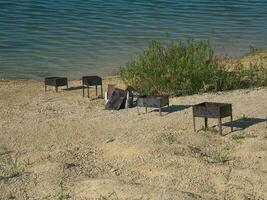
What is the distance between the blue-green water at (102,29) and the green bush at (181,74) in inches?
142

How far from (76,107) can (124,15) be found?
12.5 meters

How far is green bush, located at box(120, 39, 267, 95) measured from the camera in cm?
1066

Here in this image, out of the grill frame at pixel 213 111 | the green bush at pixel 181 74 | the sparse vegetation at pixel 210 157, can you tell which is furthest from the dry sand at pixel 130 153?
the green bush at pixel 181 74

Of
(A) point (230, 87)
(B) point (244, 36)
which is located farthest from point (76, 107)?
(B) point (244, 36)

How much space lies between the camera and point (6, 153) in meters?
7.93

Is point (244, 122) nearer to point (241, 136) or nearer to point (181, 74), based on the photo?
point (241, 136)

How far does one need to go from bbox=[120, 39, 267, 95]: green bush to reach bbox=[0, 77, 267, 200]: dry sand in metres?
0.36

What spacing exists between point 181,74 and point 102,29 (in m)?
9.40

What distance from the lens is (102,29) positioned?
1973 centimetres

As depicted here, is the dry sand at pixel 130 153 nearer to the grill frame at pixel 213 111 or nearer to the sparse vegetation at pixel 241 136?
the sparse vegetation at pixel 241 136

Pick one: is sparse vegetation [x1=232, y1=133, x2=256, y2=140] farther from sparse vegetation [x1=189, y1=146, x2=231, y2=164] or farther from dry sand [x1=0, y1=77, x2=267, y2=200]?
sparse vegetation [x1=189, y1=146, x2=231, y2=164]

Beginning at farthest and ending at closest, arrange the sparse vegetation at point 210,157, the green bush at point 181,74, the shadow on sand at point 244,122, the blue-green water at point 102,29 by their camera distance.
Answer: the blue-green water at point 102,29
the green bush at point 181,74
the shadow on sand at point 244,122
the sparse vegetation at point 210,157

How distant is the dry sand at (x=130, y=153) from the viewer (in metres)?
6.46

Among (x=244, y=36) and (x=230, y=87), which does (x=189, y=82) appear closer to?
(x=230, y=87)
